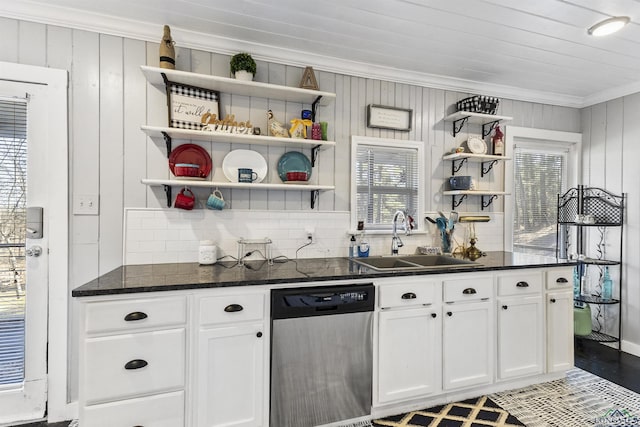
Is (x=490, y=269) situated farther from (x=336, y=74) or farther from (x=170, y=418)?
(x=170, y=418)

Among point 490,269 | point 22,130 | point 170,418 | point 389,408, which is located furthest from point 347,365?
point 22,130

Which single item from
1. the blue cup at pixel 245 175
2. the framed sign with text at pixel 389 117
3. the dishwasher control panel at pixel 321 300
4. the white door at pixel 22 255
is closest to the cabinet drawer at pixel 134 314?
the dishwasher control panel at pixel 321 300

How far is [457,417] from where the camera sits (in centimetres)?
213

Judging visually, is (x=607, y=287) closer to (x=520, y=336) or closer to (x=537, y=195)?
(x=537, y=195)

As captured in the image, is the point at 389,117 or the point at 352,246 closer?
the point at 352,246

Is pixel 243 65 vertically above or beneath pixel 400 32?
beneath

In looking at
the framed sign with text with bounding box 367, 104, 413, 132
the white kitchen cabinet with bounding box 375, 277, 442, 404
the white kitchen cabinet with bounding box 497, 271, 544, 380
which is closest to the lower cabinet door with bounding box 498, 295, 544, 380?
the white kitchen cabinet with bounding box 497, 271, 544, 380

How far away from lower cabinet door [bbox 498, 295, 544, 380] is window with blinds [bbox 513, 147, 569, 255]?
1.06 m

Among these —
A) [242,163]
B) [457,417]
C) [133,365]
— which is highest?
[242,163]

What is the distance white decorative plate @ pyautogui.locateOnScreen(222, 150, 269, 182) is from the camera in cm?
239

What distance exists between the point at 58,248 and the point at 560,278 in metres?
3.44

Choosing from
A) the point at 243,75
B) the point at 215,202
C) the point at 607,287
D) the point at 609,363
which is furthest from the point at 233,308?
the point at 607,287

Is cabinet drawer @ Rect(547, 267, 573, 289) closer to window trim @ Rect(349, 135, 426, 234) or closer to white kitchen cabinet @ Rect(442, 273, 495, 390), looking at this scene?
white kitchen cabinet @ Rect(442, 273, 495, 390)

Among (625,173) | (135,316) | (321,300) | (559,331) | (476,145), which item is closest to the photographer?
(135,316)
